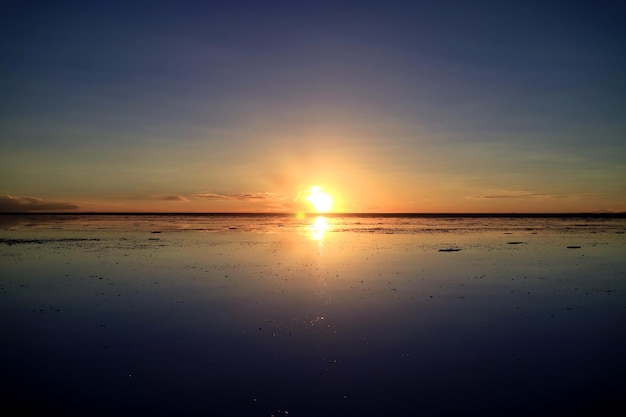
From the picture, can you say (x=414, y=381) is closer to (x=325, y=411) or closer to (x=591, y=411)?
(x=325, y=411)

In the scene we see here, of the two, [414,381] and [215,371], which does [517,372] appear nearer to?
[414,381]

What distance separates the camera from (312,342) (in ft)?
47.4

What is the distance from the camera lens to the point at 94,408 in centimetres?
995

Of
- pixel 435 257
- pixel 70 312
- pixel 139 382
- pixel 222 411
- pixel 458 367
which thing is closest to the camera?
pixel 222 411

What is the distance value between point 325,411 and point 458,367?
4561 millimetres

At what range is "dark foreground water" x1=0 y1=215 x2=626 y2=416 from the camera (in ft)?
34.1

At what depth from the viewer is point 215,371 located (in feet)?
39.5

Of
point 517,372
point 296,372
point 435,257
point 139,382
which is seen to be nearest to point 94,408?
point 139,382

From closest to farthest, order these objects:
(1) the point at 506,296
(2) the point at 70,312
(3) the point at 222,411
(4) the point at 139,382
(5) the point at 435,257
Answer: (3) the point at 222,411, (4) the point at 139,382, (2) the point at 70,312, (1) the point at 506,296, (5) the point at 435,257

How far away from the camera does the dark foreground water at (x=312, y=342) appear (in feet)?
34.1

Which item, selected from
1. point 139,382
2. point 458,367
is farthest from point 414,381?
point 139,382

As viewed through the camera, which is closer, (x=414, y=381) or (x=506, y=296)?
(x=414, y=381)

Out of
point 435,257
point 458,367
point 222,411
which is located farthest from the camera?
point 435,257

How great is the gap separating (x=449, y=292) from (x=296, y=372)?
13.6 metres
